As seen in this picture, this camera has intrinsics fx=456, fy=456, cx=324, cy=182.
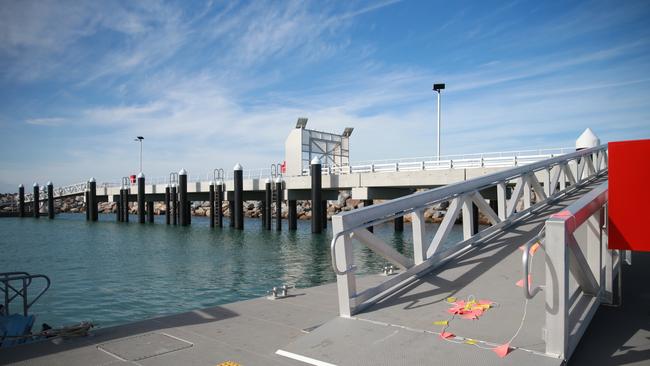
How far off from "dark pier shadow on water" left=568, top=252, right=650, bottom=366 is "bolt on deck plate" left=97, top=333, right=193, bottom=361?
152 inches

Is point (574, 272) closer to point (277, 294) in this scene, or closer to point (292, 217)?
point (277, 294)

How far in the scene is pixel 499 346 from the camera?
4.05 meters

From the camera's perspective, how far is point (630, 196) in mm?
4527

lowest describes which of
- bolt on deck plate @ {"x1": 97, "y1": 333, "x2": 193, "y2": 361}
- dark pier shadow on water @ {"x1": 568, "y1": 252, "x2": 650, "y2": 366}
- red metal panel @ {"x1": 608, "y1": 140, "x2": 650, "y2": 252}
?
bolt on deck plate @ {"x1": 97, "y1": 333, "x2": 193, "y2": 361}

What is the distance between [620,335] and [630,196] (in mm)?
1425

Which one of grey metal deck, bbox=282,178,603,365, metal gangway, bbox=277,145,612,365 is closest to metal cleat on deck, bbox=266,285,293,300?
metal gangway, bbox=277,145,612,365

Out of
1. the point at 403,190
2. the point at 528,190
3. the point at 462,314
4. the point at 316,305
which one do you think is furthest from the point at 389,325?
the point at 403,190

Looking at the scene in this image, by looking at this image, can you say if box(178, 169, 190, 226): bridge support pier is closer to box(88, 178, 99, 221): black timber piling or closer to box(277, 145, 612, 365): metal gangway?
box(88, 178, 99, 221): black timber piling

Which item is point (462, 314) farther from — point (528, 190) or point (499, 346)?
point (528, 190)

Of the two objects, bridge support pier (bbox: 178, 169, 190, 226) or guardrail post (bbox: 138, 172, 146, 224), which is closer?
bridge support pier (bbox: 178, 169, 190, 226)

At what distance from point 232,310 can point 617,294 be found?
504 cm

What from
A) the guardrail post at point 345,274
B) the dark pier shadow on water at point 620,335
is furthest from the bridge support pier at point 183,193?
the dark pier shadow on water at point 620,335

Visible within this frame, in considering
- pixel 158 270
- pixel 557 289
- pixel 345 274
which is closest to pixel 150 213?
pixel 158 270

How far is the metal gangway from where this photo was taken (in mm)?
3885
